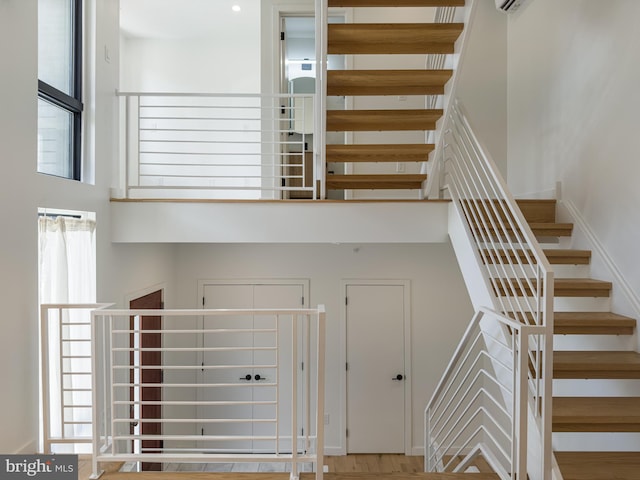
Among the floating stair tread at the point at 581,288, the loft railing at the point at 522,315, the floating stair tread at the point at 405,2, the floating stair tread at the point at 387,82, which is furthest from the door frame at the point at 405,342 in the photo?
the floating stair tread at the point at 405,2

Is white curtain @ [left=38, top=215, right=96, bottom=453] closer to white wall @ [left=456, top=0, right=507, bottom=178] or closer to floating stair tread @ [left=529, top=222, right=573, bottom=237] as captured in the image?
floating stair tread @ [left=529, top=222, right=573, bottom=237]

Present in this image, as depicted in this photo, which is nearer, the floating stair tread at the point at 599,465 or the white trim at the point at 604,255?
the floating stair tread at the point at 599,465

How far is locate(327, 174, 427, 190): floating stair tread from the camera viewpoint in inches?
161

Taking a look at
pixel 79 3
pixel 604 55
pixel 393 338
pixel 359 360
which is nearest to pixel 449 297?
pixel 393 338

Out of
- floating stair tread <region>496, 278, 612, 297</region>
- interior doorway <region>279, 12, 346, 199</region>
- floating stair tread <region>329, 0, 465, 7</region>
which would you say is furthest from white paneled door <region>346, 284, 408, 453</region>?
floating stair tread <region>329, 0, 465, 7</region>

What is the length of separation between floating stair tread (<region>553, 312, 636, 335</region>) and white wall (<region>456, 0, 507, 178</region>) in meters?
2.77

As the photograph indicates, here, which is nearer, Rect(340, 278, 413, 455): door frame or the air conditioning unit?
the air conditioning unit

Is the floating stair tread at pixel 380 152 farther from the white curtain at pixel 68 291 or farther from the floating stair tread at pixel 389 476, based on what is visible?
the floating stair tread at pixel 389 476

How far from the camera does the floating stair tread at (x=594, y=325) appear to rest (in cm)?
295

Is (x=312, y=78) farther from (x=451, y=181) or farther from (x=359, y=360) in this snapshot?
(x=359, y=360)

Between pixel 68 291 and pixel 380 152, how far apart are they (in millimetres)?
2435

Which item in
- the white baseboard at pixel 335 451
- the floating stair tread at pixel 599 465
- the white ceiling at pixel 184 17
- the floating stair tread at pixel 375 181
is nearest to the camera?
the floating stair tread at pixel 599 465

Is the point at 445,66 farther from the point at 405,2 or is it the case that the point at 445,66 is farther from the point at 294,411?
the point at 294,411

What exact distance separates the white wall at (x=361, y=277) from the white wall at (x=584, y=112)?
4.56ft
